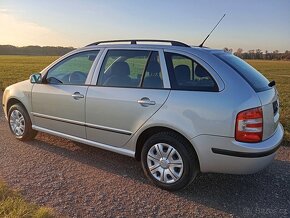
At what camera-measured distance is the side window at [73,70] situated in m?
4.78

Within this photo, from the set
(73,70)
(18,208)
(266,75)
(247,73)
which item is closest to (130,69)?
(73,70)

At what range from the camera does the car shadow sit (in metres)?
3.63

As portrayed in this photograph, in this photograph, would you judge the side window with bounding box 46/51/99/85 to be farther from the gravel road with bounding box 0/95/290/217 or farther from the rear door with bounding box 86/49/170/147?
the gravel road with bounding box 0/95/290/217

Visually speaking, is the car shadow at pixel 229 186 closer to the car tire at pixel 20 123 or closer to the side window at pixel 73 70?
the car tire at pixel 20 123

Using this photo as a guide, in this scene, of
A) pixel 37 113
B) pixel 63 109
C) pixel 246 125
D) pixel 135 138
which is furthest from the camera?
pixel 37 113

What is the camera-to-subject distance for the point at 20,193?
12.3ft

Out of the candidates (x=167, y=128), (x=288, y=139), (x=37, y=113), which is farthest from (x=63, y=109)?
(x=288, y=139)

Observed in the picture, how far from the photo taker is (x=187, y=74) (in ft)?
12.8

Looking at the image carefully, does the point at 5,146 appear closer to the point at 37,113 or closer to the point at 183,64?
the point at 37,113

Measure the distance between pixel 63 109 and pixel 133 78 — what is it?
1285 millimetres

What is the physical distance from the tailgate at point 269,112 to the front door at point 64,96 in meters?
2.32

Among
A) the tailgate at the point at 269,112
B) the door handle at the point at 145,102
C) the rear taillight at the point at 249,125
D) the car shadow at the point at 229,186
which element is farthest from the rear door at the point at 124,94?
the tailgate at the point at 269,112

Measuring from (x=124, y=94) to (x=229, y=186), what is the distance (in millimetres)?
1733

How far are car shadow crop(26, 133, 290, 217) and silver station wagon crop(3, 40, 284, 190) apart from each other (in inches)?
12.9
